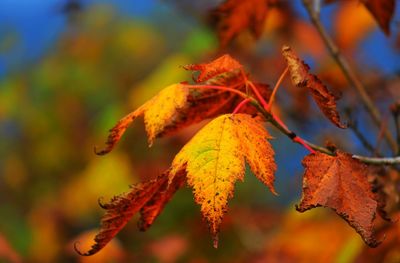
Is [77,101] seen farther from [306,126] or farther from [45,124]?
[306,126]

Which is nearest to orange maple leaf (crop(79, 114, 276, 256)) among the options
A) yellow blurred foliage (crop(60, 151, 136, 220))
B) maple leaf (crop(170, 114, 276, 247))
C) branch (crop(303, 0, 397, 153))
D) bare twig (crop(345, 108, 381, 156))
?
maple leaf (crop(170, 114, 276, 247))

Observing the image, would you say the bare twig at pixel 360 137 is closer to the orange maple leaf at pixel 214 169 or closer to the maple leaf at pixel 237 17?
the maple leaf at pixel 237 17

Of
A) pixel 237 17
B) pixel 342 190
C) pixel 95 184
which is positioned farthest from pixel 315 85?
pixel 95 184

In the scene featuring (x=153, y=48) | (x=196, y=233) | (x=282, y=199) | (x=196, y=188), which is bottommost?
(x=282, y=199)

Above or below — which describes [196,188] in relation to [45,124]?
above

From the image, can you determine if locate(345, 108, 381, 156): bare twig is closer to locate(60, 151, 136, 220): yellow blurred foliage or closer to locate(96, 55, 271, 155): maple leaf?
locate(96, 55, 271, 155): maple leaf

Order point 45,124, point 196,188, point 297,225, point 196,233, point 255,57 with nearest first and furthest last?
1. point 196,188
2. point 297,225
3. point 196,233
4. point 255,57
5. point 45,124

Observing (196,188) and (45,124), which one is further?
(45,124)

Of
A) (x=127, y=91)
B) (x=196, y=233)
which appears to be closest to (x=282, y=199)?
(x=127, y=91)

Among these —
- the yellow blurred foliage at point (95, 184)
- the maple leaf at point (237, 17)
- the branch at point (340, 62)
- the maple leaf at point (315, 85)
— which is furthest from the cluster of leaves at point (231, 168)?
the yellow blurred foliage at point (95, 184)
